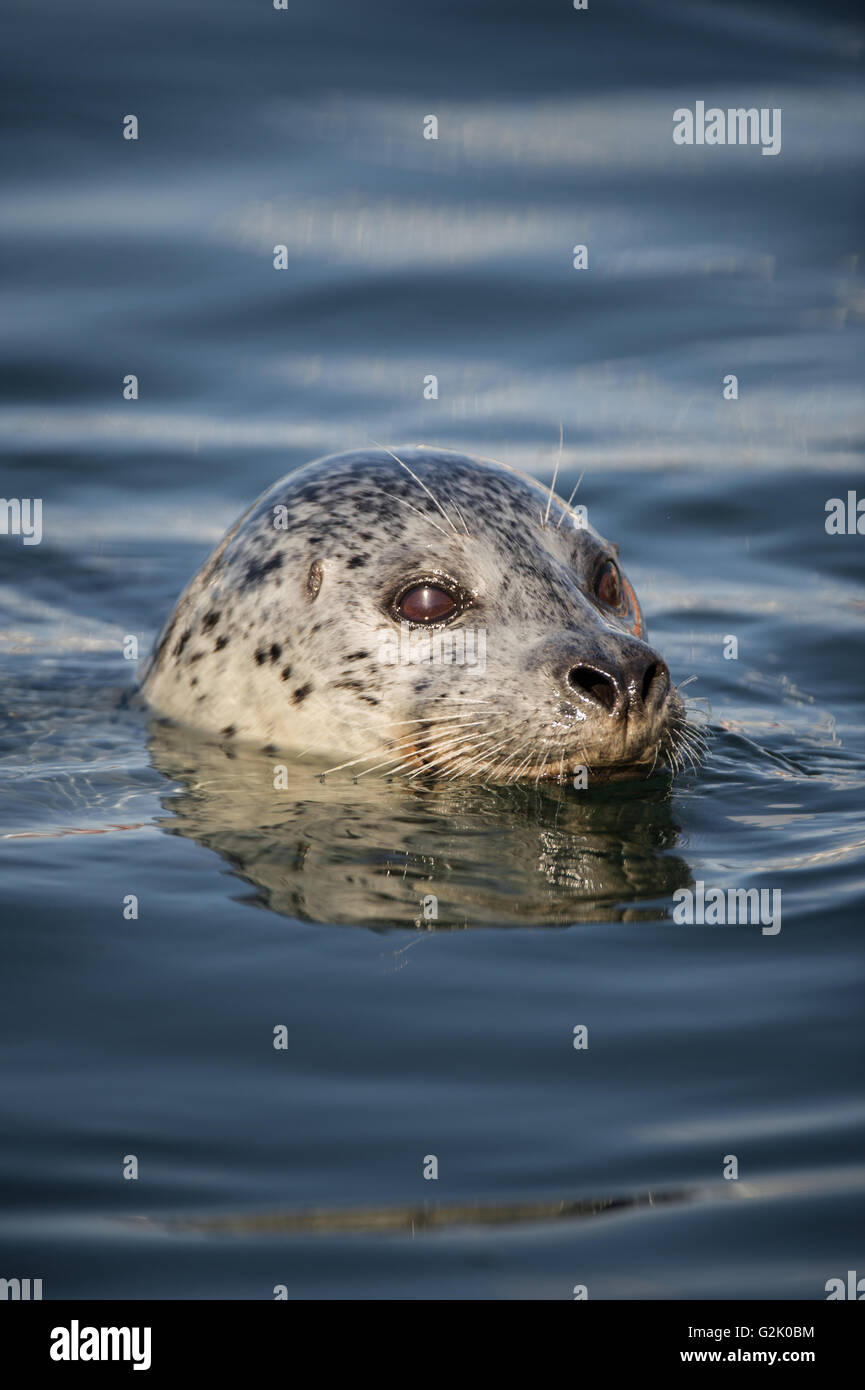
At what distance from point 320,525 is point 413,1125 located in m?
2.72

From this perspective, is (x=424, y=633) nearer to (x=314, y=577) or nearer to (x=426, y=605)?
(x=426, y=605)

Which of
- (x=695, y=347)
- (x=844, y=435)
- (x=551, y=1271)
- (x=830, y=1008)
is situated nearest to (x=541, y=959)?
(x=830, y=1008)

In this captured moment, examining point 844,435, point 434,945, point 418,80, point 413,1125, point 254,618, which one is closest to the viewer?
point 413,1125

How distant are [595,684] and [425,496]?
3.28 feet

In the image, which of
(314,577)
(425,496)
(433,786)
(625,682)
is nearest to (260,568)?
(314,577)

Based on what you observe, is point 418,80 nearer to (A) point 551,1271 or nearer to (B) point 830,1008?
(B) point 830,1008

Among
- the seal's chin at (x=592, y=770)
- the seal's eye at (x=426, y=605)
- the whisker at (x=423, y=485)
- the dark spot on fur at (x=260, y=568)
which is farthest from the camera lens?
the dark spot on fur at (x=260, y=568)

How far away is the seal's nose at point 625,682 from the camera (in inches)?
190

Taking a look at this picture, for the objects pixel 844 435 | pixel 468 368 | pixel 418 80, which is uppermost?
pixel 418 80

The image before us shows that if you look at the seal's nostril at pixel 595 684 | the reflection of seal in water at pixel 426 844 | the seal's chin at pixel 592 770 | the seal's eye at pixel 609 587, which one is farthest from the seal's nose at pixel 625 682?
the seal's eye at pixel 609 587

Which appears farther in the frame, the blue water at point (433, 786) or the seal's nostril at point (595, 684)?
the seal's nostril at point (595, 684)

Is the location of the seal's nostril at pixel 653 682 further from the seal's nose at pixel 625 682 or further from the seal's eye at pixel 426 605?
the seal's eye at pixel 426 605

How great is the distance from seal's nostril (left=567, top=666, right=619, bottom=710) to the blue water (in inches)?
13.2

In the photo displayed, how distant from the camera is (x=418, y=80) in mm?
13539
